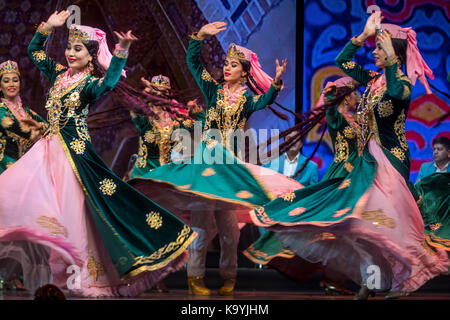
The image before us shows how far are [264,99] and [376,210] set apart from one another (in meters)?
1.34

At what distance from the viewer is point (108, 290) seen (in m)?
4.18

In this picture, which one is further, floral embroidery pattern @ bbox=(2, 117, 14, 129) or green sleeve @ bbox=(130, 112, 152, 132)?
green sleeve @ bbox=(130, 112, 152, 132)

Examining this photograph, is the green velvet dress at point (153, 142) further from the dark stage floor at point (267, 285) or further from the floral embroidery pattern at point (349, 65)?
the floral embroidery pattern at point (349, 65)

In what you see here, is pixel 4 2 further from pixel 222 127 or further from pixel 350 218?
pixel 350 218

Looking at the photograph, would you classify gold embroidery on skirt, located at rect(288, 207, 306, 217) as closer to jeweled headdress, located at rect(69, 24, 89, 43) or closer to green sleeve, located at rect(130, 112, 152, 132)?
jeweled headdress, located at rect(69, 24, 89, 43)

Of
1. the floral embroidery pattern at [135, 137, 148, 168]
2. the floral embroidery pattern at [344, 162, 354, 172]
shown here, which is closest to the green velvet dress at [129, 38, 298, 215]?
the floral embroidery pattern at [344, 162, 354, 172]

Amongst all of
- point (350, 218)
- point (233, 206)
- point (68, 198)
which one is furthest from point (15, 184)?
point (350, 218)

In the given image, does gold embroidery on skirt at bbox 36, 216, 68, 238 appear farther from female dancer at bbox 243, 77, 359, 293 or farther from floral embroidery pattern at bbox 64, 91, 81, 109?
female dancer at bbox 243, 77, 359, 293

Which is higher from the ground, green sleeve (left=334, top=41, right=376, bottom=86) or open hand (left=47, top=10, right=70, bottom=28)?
open hand (left=47, top=10, right=70, bottom=28)

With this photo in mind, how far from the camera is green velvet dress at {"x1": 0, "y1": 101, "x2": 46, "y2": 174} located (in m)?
5.39

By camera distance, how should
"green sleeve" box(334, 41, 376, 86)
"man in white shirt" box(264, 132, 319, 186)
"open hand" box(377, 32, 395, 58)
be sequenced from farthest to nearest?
"man in white shirt" box(264, 132, 319, 186) → "green sleeve" box(334, 41, 376, 86) → "open hand" box(377, 32, 395, 58)

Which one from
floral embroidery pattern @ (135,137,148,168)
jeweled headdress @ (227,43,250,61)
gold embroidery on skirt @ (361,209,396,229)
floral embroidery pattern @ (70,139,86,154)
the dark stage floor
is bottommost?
the dark stage floor

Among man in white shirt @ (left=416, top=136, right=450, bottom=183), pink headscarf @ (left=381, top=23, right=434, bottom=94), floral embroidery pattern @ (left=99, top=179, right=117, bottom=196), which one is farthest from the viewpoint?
man in white shirt @ (left=416, top=136, right=450, bottom=183)
